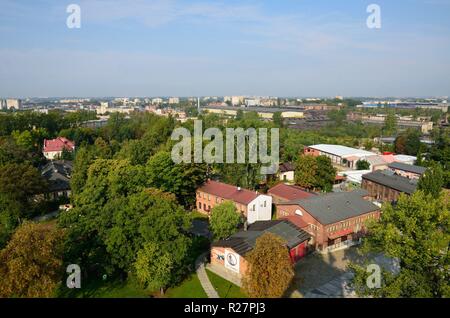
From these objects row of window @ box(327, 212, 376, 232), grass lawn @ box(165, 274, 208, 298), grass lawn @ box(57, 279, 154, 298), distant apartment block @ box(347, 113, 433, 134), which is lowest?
grass lawn @ box(165, 274, 208, 298)

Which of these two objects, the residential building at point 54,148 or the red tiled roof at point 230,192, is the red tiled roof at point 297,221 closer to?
the red tiled roof at point 230,192

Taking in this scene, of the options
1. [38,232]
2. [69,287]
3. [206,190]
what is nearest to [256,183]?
[206,190]

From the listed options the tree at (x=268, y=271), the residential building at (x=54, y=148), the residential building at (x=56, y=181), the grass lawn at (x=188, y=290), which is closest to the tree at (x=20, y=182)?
the residential building at (x=56, y=181)

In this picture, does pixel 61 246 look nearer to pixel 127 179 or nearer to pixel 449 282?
pixel 127 179

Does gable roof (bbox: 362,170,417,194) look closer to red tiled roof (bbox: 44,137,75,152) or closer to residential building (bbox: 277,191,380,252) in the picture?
residential building (bbox: 277,191,380,252)

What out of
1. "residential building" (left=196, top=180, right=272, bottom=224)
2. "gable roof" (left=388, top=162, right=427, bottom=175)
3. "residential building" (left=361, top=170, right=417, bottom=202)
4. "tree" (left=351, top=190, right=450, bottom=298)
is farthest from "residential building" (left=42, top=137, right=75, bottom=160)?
"tree" (left=351, top=190, right=450, bottom=298)

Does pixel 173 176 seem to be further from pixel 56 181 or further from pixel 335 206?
pixel 56 181
